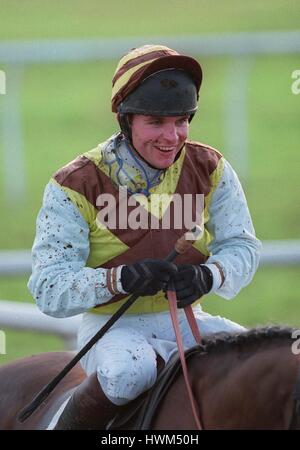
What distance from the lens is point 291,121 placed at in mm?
14180

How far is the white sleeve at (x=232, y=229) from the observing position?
14.2 feet

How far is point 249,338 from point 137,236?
22.2 inches

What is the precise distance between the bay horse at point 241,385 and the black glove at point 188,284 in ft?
0.47

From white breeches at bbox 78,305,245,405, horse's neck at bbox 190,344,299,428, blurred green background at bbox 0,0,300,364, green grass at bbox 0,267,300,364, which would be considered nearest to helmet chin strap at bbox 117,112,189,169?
white breeches at bbox 78,305,245,405

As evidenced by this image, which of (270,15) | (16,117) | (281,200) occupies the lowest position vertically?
(281,200)

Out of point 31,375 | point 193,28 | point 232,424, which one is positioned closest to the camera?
point 232,424

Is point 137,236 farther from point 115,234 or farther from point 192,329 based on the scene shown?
point 192,329

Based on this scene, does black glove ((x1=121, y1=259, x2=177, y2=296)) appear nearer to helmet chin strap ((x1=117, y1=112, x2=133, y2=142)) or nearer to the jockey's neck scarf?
the jockey's neck scarf

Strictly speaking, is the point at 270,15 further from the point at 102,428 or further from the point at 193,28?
the point at 102,428

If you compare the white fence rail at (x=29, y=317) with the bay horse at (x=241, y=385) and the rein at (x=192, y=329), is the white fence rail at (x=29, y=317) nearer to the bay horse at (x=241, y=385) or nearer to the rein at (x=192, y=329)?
the rein at (x=192, y=329)

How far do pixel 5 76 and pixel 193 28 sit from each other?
8690 millimetres

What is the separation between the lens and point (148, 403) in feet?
13.0

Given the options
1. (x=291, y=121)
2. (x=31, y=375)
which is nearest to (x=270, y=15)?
(x=291, y=121)

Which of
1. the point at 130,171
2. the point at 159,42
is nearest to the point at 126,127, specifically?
the point at 130,171
